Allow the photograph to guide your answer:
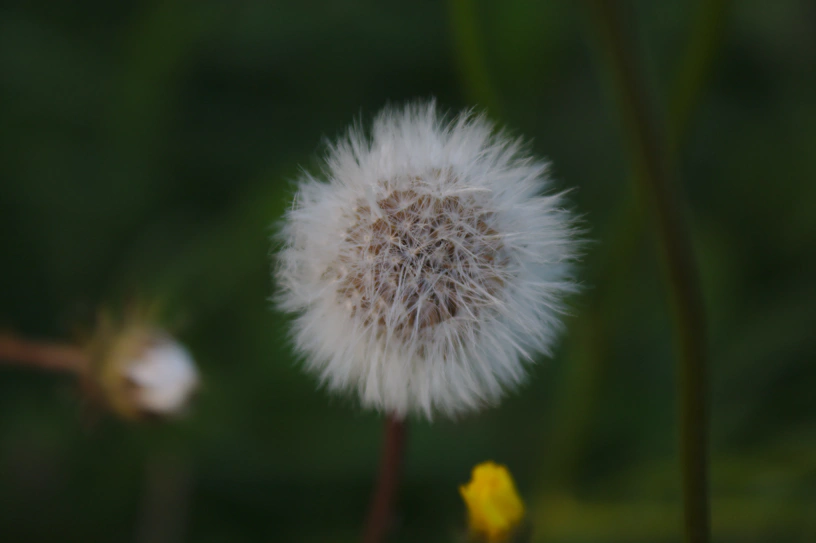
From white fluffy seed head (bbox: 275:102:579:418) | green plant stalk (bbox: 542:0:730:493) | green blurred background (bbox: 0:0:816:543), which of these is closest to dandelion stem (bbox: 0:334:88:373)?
green blurred background (bbox: 0:0:816:543)

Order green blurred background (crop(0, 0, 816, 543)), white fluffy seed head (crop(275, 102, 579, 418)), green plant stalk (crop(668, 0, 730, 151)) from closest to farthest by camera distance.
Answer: white fluffy seed head (crop(275, 102, 579, 418)) → green plant stalk (crop(668, 0, 730, 151)) → green blurred background (crop(0, 0, 816, 543))

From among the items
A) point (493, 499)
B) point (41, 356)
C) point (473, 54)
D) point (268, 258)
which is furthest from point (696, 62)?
point (41, 356)

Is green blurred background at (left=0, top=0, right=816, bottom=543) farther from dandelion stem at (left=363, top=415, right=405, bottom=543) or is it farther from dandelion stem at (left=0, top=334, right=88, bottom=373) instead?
dandelion stem at (left=363, top=415, right=405, bottom=543)

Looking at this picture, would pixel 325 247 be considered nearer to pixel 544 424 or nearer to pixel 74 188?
pixel 544 424

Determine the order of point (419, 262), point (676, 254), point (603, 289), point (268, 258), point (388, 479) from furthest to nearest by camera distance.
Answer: point (268, 258), point (603, 289), point (388, 479), point (419, 262), point (676, 254)

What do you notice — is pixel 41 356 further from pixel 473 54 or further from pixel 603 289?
pixel 603 289

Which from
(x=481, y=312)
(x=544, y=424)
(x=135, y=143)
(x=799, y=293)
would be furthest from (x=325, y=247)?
(x=799, y=293)

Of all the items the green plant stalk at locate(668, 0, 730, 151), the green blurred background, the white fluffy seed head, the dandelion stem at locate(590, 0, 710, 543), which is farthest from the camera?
the green blurred background
